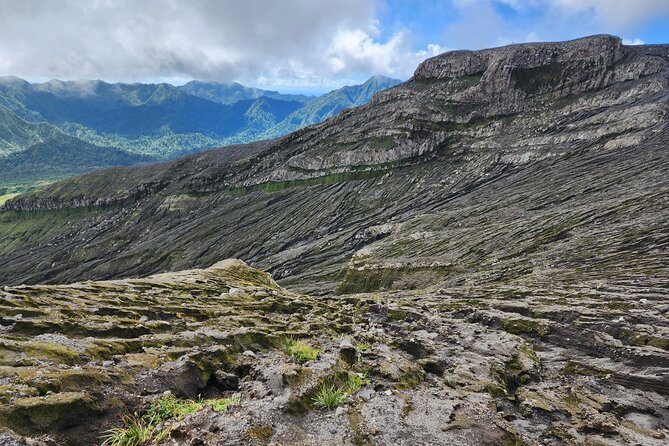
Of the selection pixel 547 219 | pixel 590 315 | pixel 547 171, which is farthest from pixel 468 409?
pixel 547 171

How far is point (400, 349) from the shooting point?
19.1m

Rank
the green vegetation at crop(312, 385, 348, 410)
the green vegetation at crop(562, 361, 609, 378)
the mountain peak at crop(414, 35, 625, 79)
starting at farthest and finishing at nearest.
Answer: the mountain peak at crop(414, 35, 625, 79) < the green vegetation at crop(562, 361, 609, 378) < the green vegetation at crop(312, 385, 348, 410)

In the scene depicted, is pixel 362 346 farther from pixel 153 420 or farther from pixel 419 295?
pixel 419 295

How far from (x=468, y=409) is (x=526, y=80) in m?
145

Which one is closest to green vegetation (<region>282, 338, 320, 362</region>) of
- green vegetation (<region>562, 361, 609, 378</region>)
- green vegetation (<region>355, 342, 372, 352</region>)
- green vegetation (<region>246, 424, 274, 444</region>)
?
green vegetation (<region>355, 342, 372, 352</region>)

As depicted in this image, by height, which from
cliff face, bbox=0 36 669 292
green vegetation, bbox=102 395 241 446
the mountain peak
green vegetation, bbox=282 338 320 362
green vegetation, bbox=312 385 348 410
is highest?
the mountain peak

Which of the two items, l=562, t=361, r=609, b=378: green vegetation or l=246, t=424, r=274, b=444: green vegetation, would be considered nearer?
l=246, t=424, r=274, b=444: green vegetation

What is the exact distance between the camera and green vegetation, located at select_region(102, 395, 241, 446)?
8297 millimetres

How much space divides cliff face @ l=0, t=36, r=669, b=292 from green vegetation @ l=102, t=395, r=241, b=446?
39.0 m

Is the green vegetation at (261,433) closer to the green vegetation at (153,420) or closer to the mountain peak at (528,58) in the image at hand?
the green vegetation at (153,420)

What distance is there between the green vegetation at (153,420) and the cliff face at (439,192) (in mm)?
38956

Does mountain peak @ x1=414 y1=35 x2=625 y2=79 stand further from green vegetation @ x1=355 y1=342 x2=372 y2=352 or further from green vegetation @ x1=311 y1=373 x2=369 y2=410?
green vegetation @ x1=311 y1=373 x2=369 y2=410

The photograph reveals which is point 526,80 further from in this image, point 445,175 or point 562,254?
point 562,254

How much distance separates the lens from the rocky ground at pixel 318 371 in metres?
9.48
